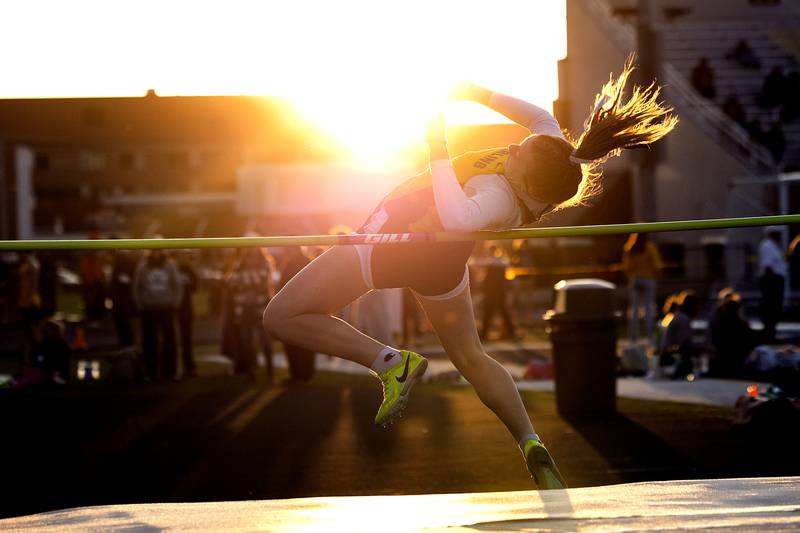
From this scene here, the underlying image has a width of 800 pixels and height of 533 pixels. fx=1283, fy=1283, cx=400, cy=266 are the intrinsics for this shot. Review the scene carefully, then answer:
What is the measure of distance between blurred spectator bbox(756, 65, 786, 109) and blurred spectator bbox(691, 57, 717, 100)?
1.25 metres

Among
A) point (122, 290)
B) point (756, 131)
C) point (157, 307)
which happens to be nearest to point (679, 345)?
point (157, 307)

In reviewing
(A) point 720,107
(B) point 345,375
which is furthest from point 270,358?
(A) point 720,107

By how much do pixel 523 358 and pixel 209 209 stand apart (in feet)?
221

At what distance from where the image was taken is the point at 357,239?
5.55 metres

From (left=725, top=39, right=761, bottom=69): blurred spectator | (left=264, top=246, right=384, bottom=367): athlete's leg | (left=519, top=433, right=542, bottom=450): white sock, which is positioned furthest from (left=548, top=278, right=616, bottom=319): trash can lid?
(left=725, top=39, right=761, bottom=69): blurred spectator

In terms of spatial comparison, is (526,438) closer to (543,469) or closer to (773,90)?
(543,469)

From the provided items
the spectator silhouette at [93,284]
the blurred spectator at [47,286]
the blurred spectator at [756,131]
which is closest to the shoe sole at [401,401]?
the blurred spectator at [47,286]

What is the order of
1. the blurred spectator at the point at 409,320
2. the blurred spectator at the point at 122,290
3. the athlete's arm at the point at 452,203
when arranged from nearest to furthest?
the athlete's arm at the point at 452,203, the blurred spectator at the point at 122,290, the blurred spectator at the point at 409,320

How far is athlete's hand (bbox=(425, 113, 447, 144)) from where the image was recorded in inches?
211

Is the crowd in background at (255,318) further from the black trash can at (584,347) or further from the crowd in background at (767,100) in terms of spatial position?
the crowd in background at (767,100)

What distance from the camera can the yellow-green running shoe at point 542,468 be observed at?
19.1 feet

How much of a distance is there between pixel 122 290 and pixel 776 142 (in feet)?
63.6

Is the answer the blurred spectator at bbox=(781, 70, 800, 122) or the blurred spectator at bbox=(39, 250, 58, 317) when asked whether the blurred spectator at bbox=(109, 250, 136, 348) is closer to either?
the blurred spectator at bbox=(39, 250, 58, 317)

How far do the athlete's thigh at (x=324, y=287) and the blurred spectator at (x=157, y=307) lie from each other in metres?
9.29
